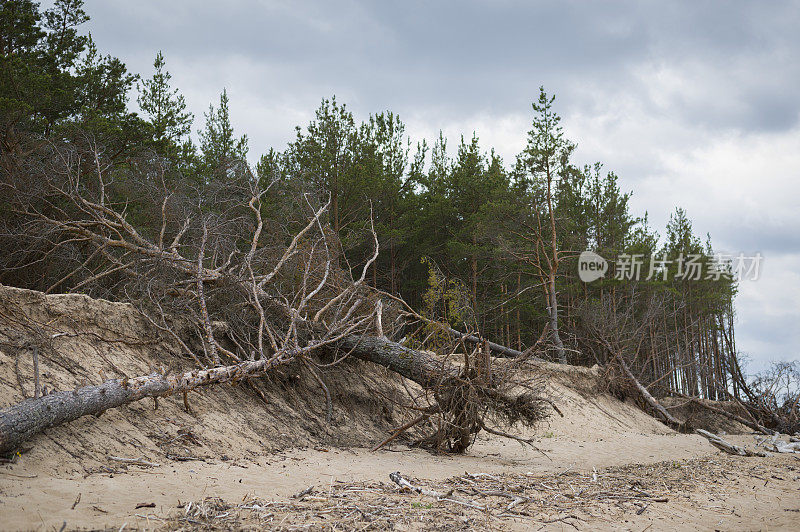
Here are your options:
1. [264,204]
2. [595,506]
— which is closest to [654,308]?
[264,204]

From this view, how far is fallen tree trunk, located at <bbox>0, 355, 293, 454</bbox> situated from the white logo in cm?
1790

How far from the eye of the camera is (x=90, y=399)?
5.92 meters

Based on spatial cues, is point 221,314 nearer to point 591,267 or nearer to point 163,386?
point 163,386

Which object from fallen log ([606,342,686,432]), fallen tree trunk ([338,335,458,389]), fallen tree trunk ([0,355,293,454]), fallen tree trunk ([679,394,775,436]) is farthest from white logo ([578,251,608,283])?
fallen tree trunk ([0,355,293,454])

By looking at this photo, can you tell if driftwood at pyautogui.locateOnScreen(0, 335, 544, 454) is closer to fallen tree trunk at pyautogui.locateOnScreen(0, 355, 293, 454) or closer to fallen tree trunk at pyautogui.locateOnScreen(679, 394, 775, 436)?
fallen tree trunk at pyautogui.locateOnScreen(0, 355, 293, 454)

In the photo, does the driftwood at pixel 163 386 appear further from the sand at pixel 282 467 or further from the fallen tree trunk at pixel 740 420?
the fallen tree trunk at pixel 740 420

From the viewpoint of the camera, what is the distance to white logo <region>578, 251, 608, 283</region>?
23192 mm

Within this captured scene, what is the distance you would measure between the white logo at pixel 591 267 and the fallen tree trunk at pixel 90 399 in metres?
17.9

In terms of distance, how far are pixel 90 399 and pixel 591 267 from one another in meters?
21.2

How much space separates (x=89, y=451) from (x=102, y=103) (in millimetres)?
13816

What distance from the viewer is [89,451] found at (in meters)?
5.62

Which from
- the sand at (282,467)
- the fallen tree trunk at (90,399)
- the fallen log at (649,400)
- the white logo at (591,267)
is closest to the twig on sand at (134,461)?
the sand at (282,467)

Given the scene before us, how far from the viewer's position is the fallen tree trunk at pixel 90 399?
195 inches

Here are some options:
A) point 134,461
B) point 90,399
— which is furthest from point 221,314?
point 134,461
